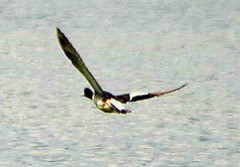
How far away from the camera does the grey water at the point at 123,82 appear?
4.64 metres

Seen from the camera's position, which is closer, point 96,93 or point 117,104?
point 117,104

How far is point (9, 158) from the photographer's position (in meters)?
4.48

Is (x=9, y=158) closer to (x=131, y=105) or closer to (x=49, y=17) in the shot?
(x=131, y=105)

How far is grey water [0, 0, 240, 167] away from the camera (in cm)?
464

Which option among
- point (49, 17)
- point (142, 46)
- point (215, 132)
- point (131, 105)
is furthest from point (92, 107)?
point (49, 17)

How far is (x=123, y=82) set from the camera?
6168mm

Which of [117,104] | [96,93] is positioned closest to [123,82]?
[96,93]

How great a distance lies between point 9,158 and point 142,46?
2.98 m

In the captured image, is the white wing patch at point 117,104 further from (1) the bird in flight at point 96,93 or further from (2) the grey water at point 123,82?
(2) the grey water at point 123,82

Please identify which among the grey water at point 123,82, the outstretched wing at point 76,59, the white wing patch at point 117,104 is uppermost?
the outstretched wing at point 76,59

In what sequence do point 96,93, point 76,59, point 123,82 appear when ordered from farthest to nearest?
point 123,82 < point 96,93 < point 76,59

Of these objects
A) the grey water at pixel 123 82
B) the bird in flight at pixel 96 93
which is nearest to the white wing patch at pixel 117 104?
the bird in flight at pixel 96 93

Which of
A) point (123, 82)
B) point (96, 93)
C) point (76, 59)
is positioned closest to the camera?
point (76, 59)

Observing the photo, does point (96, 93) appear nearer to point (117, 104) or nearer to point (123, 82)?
point (117, 104)
